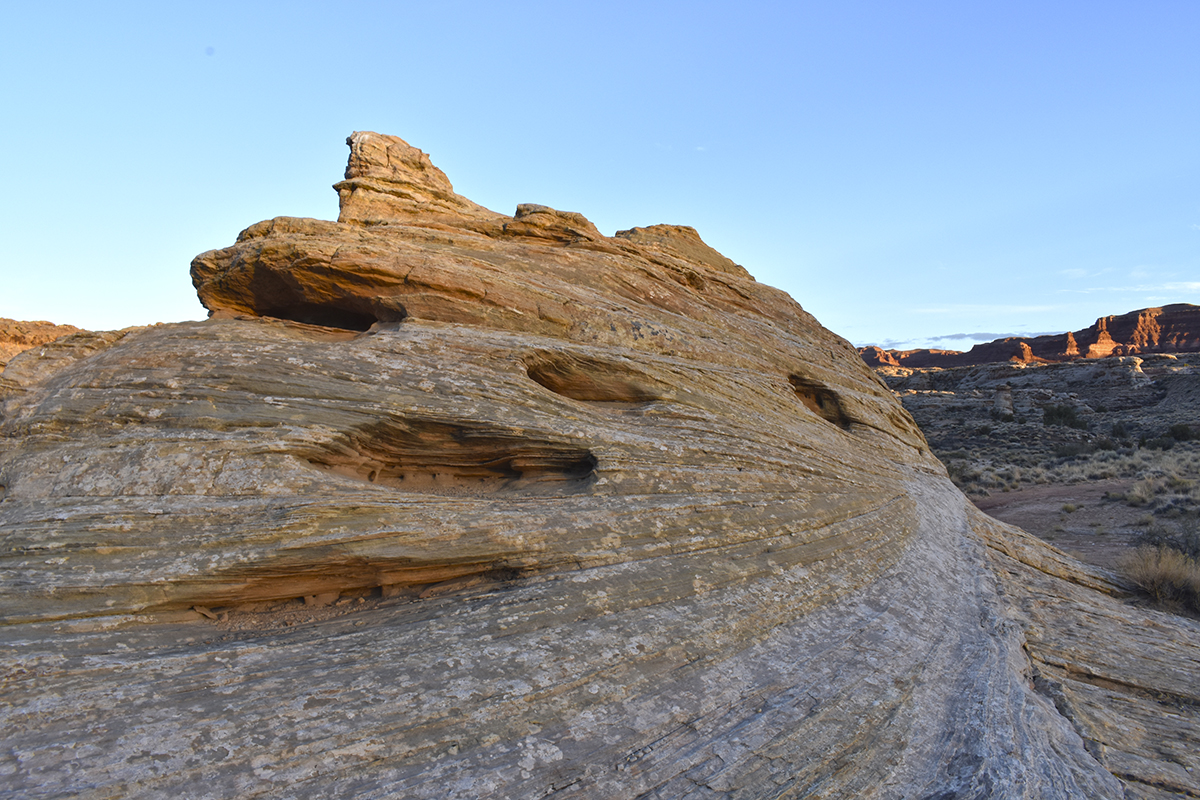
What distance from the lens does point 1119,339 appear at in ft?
375

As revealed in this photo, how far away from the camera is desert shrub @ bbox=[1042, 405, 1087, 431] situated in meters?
41.6

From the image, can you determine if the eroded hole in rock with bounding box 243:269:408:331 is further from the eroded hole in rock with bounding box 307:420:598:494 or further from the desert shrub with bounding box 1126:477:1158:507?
the desert shrub with bounding box 1126:477:1158:507

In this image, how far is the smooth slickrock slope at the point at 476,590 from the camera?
3.85 m

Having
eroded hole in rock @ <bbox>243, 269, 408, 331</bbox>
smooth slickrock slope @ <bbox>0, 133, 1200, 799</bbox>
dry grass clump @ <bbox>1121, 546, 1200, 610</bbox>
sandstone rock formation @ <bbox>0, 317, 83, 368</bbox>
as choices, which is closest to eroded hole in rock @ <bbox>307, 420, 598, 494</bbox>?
smooth slickrock slope @ <bbox>0, 133, 1200, 799</bbox>

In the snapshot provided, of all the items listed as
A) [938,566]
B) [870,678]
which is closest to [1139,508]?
[938,566]

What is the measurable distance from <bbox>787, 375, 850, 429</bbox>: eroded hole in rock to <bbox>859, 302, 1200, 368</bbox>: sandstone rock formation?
115 metres

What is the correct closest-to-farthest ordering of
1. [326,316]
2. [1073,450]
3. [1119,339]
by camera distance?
[326,316], [1073,450], [1119,339]

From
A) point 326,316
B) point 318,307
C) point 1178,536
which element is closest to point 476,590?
point 318,307

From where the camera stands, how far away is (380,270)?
864cm

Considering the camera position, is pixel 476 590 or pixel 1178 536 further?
pixel 1178 536

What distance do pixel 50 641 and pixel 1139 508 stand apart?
25590 millimetres

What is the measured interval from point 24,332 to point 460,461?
26.5m

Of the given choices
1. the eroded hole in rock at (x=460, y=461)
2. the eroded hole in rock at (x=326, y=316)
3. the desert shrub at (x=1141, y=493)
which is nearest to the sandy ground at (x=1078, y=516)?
the desert shrub at (x=1141, y=493)

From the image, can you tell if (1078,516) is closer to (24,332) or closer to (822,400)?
(822,400)
